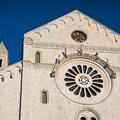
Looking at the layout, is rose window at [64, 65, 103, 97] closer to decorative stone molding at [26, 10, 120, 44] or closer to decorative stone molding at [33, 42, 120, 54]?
decorative stone molding at [33, 42, 120, 54]

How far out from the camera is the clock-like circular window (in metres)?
27.3

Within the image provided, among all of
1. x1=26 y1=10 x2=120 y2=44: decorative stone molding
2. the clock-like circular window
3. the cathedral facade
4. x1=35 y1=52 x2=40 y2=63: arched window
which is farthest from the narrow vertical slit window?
x1=26 y1=10 x2=120 y2=44: decorative stone molding

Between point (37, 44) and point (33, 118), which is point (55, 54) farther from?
point (33, 118)

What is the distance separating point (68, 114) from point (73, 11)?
9.72 m

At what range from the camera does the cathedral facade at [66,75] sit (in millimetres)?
25938

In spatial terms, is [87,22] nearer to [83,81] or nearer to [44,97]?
[83,81]

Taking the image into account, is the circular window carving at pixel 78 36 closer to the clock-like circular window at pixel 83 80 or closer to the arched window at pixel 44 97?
the clock-like circular window at pixel 83 80

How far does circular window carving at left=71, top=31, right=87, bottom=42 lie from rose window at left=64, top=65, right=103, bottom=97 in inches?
97.8

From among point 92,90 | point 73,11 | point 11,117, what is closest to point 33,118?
point 11,117

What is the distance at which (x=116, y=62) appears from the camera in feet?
96.8

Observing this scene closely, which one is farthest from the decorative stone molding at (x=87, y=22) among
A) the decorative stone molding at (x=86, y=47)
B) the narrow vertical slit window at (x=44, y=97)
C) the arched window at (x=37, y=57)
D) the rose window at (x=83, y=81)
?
the narrow vertical slit window at (x=44, y=97)

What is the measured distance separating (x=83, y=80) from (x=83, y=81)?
0.11 meters

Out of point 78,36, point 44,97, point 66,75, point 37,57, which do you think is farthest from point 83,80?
point 78,36

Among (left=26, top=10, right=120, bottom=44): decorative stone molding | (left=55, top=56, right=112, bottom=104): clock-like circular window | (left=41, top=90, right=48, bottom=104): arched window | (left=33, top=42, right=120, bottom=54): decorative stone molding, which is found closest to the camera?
(left=41, top=90, right=48, bottom=104): arched window
